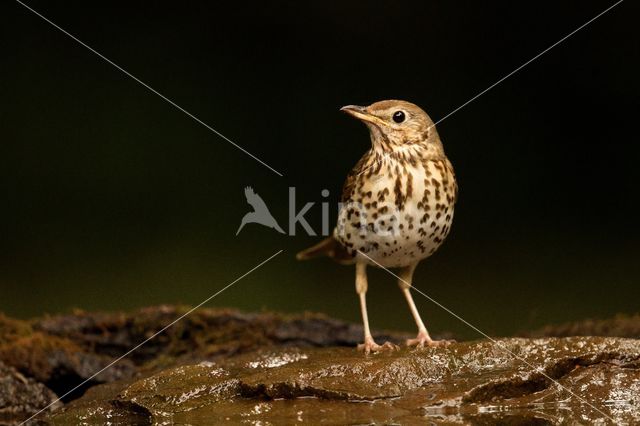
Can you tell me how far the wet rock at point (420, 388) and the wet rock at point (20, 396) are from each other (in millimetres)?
358

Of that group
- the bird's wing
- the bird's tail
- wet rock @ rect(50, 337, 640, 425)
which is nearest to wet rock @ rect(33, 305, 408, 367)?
the bird's tail

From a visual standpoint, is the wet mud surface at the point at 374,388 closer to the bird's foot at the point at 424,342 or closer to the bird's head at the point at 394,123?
the bird's foot at the point at 424,342

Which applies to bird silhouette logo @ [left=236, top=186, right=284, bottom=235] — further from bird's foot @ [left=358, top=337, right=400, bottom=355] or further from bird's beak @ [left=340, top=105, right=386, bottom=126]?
bird's foot @ [left=358, top=337, right=400, bottom=355]

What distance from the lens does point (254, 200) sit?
22.1 ft

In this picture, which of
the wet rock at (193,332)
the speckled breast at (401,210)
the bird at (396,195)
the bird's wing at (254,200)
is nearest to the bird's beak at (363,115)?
the bird at (396,195)

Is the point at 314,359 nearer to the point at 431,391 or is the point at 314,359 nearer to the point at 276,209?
the point at 431,391

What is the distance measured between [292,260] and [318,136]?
0.95 metres

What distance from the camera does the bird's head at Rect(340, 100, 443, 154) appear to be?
4.30 m

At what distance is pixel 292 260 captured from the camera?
6789 millimetres

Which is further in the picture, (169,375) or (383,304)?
(383,304)

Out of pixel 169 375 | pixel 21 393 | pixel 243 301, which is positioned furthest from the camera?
pixel 243 301

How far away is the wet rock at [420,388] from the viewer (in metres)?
3.35

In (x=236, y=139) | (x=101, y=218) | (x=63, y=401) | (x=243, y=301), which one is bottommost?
(x=63, y=401)

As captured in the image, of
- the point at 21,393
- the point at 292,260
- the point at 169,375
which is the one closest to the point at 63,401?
the point at 21,393
